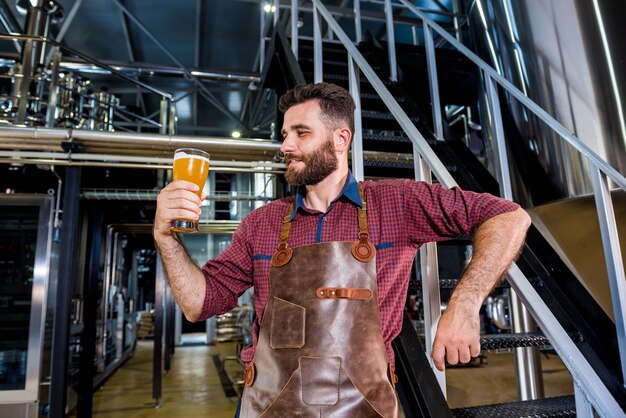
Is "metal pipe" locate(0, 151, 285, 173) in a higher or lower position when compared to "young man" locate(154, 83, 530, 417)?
higher

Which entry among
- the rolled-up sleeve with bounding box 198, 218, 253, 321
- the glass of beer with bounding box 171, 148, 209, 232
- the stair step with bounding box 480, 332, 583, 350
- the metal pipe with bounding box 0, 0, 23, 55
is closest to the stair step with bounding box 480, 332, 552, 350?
the stair step with bounding box 480, 332, 583, 350

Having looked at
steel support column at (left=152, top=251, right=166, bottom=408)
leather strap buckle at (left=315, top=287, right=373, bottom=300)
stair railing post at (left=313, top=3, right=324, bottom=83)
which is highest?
stair railing post at (left=313, top=3, right=324, bottom=83)

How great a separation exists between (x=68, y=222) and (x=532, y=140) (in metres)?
3.51

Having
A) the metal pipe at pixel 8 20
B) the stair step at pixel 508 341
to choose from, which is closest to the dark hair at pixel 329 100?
the stair step at pixel 508 341

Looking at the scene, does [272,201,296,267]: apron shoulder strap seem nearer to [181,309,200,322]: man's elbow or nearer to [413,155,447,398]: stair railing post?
[181,309,200,322]: man's elbow

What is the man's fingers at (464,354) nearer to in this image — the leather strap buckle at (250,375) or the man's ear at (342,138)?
the leather strap buckle at (250,375)

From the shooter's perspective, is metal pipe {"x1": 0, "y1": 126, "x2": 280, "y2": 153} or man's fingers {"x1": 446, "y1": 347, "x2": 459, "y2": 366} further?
metal pipe {"x1": 0, "y1": 126, "x2": 280, "y2": 153}

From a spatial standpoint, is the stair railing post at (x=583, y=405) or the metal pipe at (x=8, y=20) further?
the metal pipe at (x=8, y=20)

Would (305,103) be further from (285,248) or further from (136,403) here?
(136,403)

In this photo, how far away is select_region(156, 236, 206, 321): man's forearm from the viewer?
1.24 metres

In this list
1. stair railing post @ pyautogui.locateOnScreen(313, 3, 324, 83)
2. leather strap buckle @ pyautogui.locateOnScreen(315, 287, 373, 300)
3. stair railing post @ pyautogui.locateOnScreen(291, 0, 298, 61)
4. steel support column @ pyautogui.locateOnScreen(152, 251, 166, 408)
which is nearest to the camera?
leather strap buckle @ pyautogui.locateOnScreen(315, 287, 373, 300)

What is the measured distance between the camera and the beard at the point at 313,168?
4.45 feet

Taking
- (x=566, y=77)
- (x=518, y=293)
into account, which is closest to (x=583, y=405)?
(x=518, y=293)

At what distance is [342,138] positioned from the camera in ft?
4.68
